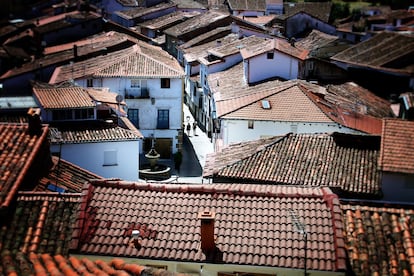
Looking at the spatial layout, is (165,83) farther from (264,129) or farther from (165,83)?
(264,129)

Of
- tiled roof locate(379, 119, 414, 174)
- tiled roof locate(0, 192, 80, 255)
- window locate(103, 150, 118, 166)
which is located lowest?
window locate(103, 150, 118, 166)

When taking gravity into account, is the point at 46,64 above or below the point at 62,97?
below

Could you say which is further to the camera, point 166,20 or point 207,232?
point 166,20

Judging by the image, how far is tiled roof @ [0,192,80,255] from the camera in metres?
15.3

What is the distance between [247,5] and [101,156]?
58.7 metres

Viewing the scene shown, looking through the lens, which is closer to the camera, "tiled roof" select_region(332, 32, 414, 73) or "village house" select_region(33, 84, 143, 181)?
"village house" select_region(33, 84, 143, 181)

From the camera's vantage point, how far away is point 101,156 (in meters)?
31.5

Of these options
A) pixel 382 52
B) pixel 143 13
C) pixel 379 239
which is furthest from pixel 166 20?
pixel 379 239

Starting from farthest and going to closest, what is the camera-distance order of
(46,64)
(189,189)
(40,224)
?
(46,64)
(189,189)
(40,224)

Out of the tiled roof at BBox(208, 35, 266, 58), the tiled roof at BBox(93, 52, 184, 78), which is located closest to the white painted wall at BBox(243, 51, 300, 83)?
the tiled roof at BBox(93, 52, 184, 78)

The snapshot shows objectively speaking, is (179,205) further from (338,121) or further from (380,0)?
(380,0)

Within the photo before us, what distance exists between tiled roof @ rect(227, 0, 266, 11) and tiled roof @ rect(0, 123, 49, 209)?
6678cm

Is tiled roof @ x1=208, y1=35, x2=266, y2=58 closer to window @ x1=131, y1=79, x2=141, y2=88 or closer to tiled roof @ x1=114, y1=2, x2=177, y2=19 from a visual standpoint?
window @ x1=131, y1=79, x2=141, y2=88

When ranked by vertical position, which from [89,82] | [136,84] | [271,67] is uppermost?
[271,67]
